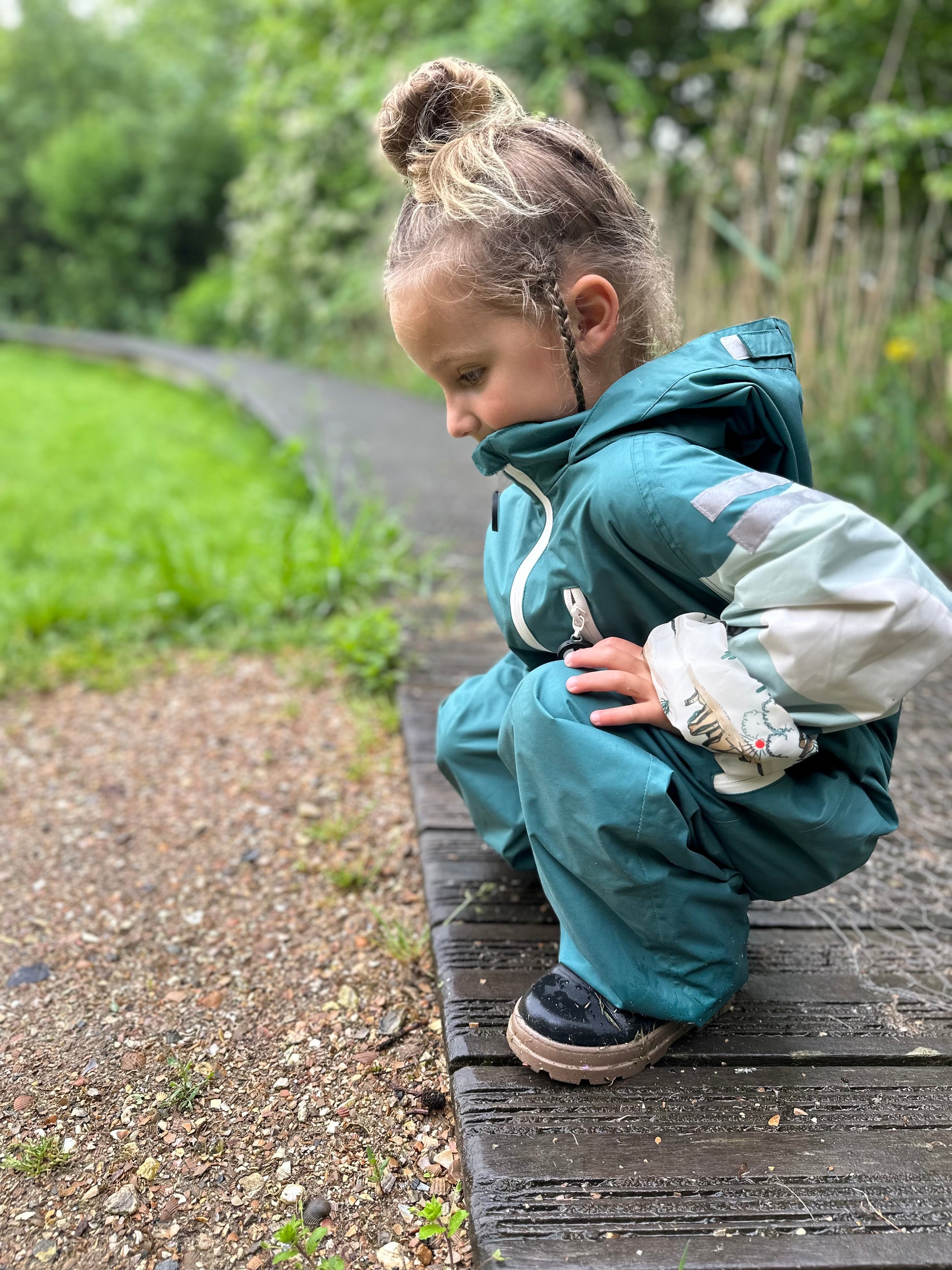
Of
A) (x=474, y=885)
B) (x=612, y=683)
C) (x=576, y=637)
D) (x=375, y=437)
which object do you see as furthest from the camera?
(x=375, y=437)

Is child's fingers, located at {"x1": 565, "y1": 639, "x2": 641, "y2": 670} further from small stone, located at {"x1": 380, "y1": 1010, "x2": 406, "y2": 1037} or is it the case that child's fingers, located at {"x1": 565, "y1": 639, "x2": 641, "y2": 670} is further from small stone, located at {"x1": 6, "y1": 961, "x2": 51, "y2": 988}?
small stone, located at {"x1": 6, "y1": 961, "x2": 51, "y2": 988}

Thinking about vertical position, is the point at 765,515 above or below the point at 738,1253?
above

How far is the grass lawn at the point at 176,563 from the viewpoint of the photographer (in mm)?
3018

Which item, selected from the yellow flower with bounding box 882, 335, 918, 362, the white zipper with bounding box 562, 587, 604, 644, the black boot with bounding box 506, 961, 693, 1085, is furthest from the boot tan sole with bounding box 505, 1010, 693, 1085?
the yellow flower with bounding box 882, 335, 918, 362

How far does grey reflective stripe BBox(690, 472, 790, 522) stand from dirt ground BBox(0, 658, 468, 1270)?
0.86 meters

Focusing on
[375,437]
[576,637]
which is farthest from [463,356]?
[375,437]

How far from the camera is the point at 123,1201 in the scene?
1249 millimetres

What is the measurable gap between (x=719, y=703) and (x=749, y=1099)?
53 centimetres

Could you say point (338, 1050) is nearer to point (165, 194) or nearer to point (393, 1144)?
point (393, 1144)

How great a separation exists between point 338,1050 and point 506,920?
346 millimetres

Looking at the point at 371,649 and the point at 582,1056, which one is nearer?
the point at 582,1056

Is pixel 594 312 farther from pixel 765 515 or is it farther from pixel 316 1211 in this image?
pixel 316 1211

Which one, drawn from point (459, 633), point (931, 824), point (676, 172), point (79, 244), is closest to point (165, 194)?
point (79, 244)

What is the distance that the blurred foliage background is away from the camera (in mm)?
4223
